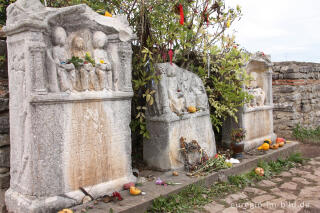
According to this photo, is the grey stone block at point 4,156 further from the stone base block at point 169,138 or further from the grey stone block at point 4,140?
the stone base block at point 169,138

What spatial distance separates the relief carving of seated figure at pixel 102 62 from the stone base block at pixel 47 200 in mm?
1096

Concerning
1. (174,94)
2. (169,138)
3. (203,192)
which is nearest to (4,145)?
(169,138)

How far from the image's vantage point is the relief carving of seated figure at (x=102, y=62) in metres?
3.27

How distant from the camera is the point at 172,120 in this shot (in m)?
4.05

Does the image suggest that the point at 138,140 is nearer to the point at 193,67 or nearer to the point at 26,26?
the point at 193,67

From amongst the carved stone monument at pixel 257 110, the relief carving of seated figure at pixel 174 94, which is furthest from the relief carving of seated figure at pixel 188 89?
the carved stone monument at pixel 257 110

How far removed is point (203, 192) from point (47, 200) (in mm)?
1932

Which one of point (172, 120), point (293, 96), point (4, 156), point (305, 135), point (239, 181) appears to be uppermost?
point (293, 96)

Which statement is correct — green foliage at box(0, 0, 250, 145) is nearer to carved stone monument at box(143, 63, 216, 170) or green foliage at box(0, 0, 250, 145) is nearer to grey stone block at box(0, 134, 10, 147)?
carved stone monument at box(143, 63, 216, 170)

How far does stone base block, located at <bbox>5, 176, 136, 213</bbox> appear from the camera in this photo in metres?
2.73

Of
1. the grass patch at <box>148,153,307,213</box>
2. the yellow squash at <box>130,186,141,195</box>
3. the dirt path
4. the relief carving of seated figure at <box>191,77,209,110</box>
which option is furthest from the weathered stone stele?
the relief carving of seated figure at <box>191,77,209,110</box>

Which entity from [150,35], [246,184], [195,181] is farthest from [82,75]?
[246,184]

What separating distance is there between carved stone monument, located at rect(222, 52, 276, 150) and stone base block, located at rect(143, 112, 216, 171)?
3.79 feet

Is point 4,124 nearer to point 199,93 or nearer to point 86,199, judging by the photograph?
point 86,199
